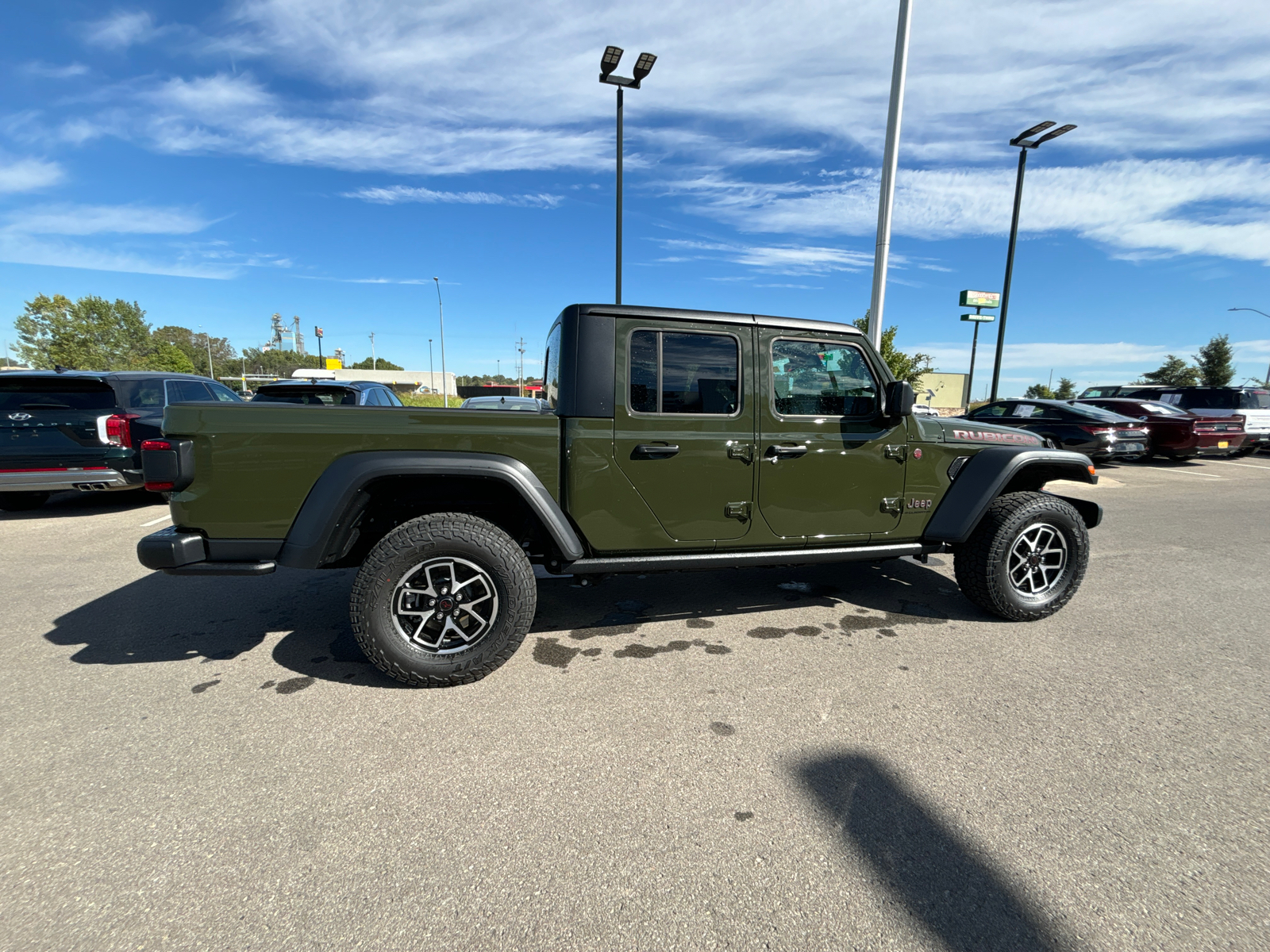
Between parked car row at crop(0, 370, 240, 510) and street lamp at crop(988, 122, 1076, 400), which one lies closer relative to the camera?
parked car row at crop(0, 370, 240, 510)

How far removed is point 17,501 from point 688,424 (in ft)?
26.7

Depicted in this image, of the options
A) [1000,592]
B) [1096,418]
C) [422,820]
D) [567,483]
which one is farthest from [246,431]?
[1096,418]

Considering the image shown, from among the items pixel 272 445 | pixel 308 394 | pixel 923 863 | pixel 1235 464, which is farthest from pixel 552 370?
pixel 1235 464

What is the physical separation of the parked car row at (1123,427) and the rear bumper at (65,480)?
11.7 metres

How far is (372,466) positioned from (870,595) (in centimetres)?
343

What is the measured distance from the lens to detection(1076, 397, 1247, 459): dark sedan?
1205 cm

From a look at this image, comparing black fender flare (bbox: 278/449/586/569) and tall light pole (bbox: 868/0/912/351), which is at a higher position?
tall light pole (bbox: 868/0/912/351)

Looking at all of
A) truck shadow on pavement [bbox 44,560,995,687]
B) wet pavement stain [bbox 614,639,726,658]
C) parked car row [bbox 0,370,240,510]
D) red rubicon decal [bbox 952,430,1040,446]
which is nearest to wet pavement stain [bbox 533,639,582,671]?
truck shadow on pavement [bbox 44,560,995,687]

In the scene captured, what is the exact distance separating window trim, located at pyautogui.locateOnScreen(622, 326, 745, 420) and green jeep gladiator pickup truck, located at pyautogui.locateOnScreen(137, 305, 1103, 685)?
11mm

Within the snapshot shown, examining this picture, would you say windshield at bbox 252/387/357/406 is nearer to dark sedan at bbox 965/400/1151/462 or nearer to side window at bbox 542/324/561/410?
side window at bbox 542/324/561/410

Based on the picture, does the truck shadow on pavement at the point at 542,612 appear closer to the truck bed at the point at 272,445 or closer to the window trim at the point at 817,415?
the truck bed at the point at 272,445

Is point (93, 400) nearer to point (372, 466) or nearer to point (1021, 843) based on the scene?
point (372, 466)

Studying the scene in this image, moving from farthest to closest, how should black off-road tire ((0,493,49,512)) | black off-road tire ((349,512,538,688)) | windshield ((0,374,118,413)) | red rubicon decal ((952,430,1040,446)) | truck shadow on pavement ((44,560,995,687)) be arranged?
black off-road tire ((0,493,49,512)) < windshield ((0,374,118,413)) < red rubicon decal ((952,430,1040,446)) < truck shadow on pavement ((44,560,995,687)) < black off-road tire ((349,512,538,688))

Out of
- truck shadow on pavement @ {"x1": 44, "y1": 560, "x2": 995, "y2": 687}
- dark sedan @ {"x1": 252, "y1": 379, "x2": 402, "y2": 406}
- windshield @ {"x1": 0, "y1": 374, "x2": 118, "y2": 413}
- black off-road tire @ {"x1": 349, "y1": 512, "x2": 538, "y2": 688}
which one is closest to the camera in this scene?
black off-road tire @ {"x1": 349, "y1": 512, "x2": 538, "y2": 688}
